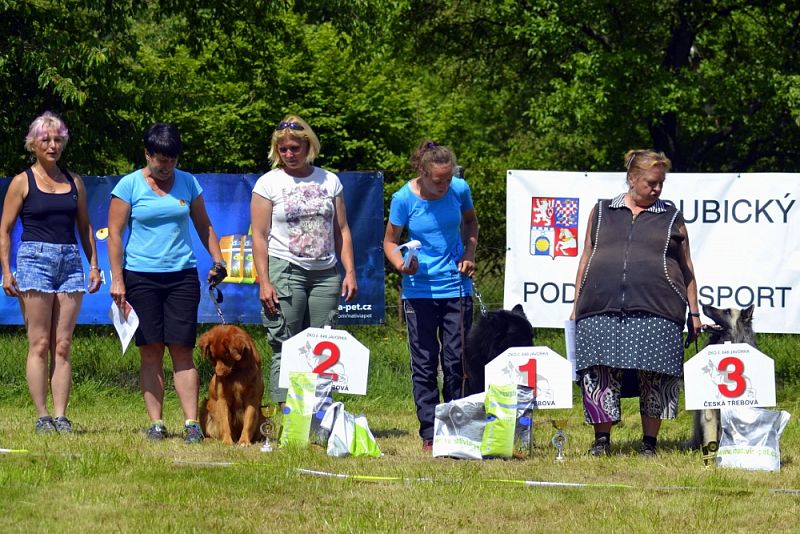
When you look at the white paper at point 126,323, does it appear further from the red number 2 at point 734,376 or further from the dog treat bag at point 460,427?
the red number 2 at point 734,376

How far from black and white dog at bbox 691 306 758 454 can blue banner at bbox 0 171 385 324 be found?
309 centimetres

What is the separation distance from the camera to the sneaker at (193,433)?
656 centimetres

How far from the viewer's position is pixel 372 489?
522cm

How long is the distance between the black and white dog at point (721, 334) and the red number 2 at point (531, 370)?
984 mm

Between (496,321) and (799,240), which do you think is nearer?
(496,321)

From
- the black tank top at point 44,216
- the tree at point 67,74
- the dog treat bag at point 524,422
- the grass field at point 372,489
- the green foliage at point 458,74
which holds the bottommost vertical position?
the grass field at point 372,489

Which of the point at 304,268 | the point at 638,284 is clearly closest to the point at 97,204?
the point at 304,268

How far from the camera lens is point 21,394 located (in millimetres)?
9141

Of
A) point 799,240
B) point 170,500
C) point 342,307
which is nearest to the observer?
point 170,500

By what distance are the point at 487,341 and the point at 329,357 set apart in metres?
1.04

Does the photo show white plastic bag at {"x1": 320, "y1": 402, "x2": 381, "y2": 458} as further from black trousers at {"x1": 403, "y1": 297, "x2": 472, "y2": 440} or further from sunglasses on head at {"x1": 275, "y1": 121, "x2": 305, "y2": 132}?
sunglasses on head at {"x1": 275, "y1": 121, "x2": 305, "y2": 132}

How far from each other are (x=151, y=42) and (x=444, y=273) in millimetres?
16814

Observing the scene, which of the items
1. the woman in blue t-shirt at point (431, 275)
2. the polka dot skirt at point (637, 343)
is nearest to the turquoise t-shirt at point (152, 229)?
the woman in blue t-shirt at point (431, 275)

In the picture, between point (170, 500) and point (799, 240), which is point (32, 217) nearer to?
point (170, 500)
